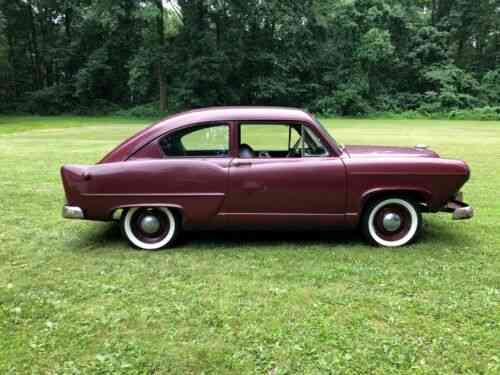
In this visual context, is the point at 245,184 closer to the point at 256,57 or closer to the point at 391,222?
the point at 391,222

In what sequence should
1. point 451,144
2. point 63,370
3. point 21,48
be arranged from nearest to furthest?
point 63,370
point 451,144
point 21,48

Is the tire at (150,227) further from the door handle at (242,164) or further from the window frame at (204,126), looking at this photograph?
the door handle at (242,164)

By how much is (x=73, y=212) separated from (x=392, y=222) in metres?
3.40

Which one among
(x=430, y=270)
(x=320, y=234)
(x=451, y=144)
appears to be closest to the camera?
(x=430, y=270)

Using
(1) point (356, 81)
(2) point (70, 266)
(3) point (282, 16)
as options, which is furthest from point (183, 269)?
(1) point (356, 81)

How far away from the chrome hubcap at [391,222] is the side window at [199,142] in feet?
6.11

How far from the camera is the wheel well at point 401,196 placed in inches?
177

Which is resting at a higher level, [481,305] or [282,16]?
[282,16]

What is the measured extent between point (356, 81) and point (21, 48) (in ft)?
103

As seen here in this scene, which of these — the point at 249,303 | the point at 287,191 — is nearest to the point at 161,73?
the point at 287,191

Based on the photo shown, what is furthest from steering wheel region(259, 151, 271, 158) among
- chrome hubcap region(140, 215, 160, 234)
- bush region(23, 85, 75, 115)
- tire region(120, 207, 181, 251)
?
bush region(23, 85, 75, 115)

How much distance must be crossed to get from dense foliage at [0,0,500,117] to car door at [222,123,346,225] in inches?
1203

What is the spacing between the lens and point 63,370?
2.60m

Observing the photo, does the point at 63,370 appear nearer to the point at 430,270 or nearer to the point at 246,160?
the point at 246,160
